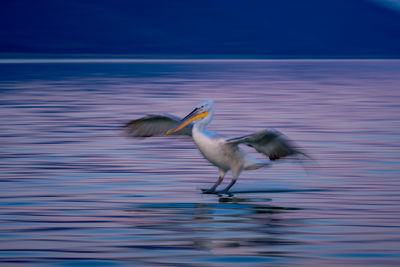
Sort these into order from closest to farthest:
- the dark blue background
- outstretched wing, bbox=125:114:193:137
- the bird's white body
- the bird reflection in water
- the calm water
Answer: the calm water
the bird reflection in water
the bird's white body
outstretched wing, bbox=125:114:193:137
the dark blue background

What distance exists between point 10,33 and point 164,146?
104 meters

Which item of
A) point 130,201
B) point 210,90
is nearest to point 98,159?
point 130,201

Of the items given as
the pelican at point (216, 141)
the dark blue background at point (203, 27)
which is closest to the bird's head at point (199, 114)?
the pelican at point (216, 141)

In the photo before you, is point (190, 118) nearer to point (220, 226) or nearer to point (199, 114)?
point (199, 114)

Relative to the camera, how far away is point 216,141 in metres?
8.23

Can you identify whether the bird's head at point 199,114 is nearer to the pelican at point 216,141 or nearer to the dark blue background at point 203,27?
the pelican at point 216,141

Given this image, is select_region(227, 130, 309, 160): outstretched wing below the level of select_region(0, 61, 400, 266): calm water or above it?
above

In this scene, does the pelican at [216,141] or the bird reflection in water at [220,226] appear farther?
the pelican at [216,141]

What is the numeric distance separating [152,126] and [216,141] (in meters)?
0.92

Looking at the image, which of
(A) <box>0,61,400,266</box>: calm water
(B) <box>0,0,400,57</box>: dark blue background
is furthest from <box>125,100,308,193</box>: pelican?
(B) <box>0,0,400,57</box>: dark blue background

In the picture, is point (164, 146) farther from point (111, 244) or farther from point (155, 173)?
point (111, 244)

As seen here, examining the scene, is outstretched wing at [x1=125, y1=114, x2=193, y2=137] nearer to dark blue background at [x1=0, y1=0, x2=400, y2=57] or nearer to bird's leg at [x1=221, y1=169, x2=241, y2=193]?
bird's leg at [x1=221, y1=169, x2=241, y2=193]

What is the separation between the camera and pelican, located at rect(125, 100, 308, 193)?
305 inches

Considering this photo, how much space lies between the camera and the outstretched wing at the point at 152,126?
28.9 ft
